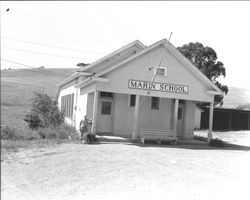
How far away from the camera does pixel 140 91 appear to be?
17.7m

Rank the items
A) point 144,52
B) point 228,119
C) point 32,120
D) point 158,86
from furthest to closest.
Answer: point 228,119 < point 158,86 < point 144,52 < point 32,120

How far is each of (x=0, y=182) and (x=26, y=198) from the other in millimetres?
1587

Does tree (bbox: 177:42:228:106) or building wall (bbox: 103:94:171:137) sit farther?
tree (bbox: 177:42:228:106)

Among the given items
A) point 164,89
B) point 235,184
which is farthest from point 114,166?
point 164,89

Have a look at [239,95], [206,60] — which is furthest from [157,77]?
[206,60]

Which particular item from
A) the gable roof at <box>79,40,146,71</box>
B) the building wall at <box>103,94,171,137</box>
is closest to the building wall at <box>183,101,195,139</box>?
the building wall at <box>103,94,171,137</box>

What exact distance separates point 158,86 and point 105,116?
148 inches

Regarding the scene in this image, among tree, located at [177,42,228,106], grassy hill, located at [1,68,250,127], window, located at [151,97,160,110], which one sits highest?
tree, located at [177,42,228,106]

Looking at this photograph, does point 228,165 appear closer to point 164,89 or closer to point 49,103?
point 164,89

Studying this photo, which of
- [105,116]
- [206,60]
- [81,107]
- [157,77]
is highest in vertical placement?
[206,60]

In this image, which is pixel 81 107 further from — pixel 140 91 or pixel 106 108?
pixel 140 91

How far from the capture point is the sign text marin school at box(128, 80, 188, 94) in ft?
57.7

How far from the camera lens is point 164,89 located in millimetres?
18266

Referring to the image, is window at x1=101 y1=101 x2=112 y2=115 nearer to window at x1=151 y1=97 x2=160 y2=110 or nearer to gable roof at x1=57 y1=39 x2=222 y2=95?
gable roof at x1=57 y1=39 x2=222 y2=95
